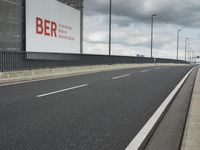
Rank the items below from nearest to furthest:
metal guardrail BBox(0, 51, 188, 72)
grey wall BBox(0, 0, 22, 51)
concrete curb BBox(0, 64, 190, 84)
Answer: concrete curb BBox(0, 64, 190, 84) < metal guardrail BBox(0, 51, 188, 72) < grey wall BBox(0, 0, 22, 51)

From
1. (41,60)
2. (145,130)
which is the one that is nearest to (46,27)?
(41,60)

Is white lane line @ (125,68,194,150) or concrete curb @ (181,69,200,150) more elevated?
concrete curb @ (181,69,200,150)

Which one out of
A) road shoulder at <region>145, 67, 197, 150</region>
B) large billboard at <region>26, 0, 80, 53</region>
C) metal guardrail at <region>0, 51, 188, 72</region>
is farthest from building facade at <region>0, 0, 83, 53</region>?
road shoulder at <region>145, 67, 197, 150</region>

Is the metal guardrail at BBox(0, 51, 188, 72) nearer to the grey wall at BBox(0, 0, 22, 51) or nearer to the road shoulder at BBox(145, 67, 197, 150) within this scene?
the grey wall at BBox(0, 0, 22, 51)

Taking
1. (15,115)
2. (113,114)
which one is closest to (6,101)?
(15,115)

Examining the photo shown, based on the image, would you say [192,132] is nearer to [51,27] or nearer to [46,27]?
[46,27]

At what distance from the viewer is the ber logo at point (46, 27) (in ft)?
112

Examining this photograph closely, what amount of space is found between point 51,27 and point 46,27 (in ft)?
4.71

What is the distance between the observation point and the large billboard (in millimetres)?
33094

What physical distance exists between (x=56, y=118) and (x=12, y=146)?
201cm

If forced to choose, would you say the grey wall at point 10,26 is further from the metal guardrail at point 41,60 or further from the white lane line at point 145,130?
the white lane line at point 145,130

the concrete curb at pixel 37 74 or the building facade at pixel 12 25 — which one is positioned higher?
the building facade at pixel 12 25

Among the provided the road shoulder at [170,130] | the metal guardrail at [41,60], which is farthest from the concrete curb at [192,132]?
the metal guardrail at [41,60]

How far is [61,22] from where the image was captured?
134ft
